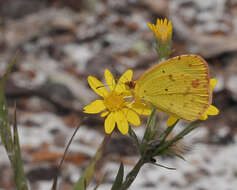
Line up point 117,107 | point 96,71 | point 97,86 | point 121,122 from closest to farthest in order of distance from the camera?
point 121,122, point 117,107, point 97,86, point 96,71

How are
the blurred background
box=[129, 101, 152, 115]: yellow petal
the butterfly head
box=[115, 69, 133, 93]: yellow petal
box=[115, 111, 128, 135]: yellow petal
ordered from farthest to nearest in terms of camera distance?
the blurred background, box=[115, 69, 133, 93]: yellow petal, the butterfly head, box=[129, 101, 152, 115]: yellow petal, box=[115, 111, 128, 135]: yellow petal

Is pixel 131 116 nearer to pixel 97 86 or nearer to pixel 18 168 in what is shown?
pixel 97 86

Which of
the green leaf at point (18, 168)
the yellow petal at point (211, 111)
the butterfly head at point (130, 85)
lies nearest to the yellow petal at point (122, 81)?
the butterfly head at point (130, 85)

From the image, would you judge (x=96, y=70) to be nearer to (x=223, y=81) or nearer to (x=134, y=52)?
Result: (x=134, y=52)

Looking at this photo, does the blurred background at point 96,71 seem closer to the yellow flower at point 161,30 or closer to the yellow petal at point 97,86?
the yellow petal at point 97,86

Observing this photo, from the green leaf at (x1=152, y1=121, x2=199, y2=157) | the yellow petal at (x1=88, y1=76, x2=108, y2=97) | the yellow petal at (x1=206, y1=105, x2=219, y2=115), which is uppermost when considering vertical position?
the yellow petal at (x1=88, y1=76, x2=108, y2=97)

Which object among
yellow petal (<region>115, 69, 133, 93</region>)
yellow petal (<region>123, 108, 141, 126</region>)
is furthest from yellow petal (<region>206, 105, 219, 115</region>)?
yellow petal (<region>115, 69, 133, 93</region>)

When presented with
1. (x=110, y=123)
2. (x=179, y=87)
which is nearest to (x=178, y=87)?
(x=179, y=87)

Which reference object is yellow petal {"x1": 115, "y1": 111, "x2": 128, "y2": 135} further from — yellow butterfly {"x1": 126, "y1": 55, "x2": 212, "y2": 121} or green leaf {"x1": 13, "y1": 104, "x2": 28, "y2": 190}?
green leaf {"x1": 13, "y1": 104, "x2": 28, "y2": 190}
